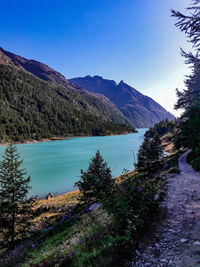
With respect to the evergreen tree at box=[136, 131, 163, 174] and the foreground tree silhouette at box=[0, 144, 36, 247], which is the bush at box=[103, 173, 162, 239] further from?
the evergreen tree at box=[136, 131, 163, 174]

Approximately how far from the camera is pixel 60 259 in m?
4.11

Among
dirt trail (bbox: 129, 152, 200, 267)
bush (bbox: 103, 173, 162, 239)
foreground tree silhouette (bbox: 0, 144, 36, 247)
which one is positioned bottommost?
foreground tree silhouette (bbox: 0, 144, 36, 247)

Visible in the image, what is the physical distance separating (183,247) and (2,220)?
1176 cm

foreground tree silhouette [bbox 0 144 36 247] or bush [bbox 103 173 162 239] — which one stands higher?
bush [bbox 103 173 162 239]

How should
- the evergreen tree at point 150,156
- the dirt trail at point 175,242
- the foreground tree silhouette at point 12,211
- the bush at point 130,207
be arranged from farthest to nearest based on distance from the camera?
the evergreen tree at point 150,156 → the foreground tree silhouette at point 12,211 → the bush at point 130,207 → the dirt trail at point 175,242

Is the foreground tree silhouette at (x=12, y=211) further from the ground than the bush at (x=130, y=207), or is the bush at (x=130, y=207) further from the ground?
the bush at (x=130, y=207)

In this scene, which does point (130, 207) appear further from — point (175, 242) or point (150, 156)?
point (150, 156)

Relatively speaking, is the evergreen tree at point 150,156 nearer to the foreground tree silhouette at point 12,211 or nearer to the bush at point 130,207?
the foreground tree silhouette at point 12,211

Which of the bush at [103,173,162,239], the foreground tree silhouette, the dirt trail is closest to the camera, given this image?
the dirt trail

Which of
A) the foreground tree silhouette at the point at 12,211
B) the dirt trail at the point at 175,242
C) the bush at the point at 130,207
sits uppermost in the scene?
the bush at the point at 130,207

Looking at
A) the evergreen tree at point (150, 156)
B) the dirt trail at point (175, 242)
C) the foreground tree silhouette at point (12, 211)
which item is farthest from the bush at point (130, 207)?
the evergreen tree at point (150, 156)

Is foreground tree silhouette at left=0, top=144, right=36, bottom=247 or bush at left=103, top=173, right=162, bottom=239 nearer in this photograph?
bush at left=103, top=173, right=162, bottom=239

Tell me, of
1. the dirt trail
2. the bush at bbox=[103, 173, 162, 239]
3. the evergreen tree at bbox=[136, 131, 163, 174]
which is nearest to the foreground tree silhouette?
the bush at bbox=[103, 173, 162, 239]

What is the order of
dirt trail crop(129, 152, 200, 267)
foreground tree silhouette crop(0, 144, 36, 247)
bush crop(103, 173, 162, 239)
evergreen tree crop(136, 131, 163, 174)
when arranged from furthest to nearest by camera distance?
evergreen tree crop(136, 131, 163, 174), foreground tree silhouette crop(0, 144, 36, 247), bush crop(103, 173, 162, 239), dirt trail crop(129, 152, 200, 267)
